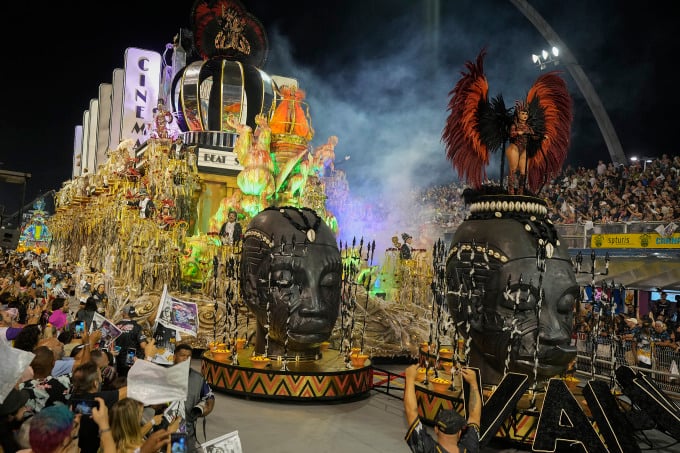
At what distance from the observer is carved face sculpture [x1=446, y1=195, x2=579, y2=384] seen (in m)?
6.92

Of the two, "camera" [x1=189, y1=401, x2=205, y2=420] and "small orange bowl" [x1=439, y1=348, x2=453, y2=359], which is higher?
"camera" [x1=189, y1=401, x2=205, y2=420]

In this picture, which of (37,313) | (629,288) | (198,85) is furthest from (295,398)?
(198,85)

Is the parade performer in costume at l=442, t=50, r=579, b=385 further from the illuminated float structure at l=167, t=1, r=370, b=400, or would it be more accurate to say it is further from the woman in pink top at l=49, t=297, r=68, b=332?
the woman in pink top at l=49, t=297, r=68, b=332

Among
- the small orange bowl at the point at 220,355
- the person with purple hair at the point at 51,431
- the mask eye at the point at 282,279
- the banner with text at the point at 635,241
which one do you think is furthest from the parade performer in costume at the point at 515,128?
the banner with text at the point at 635,241

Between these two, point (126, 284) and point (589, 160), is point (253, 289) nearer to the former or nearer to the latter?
point (126, 284)

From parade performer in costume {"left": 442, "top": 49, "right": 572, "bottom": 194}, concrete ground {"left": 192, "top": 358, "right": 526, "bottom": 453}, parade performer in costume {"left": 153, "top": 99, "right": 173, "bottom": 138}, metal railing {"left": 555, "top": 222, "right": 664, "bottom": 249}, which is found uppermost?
parade performer in costume {"left": 153, "top": 99, "right": 173, "bottom": 138}

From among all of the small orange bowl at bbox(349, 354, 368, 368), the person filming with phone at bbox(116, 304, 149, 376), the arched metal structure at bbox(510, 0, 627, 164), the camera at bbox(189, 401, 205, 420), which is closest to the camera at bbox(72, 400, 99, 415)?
the camera at bbox(189, 401, 205, 420)

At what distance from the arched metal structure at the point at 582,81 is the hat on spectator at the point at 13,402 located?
26.3m

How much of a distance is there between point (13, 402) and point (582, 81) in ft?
93.9

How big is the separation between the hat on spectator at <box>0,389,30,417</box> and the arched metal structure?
26.3m

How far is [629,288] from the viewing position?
53.3 feet

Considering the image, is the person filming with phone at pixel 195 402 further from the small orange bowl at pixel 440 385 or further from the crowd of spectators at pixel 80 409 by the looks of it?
the small orange bowl at pixel 440 385

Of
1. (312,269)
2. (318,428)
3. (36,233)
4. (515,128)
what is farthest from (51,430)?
Result: (36,233)

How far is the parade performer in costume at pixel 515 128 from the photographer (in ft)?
26.5
